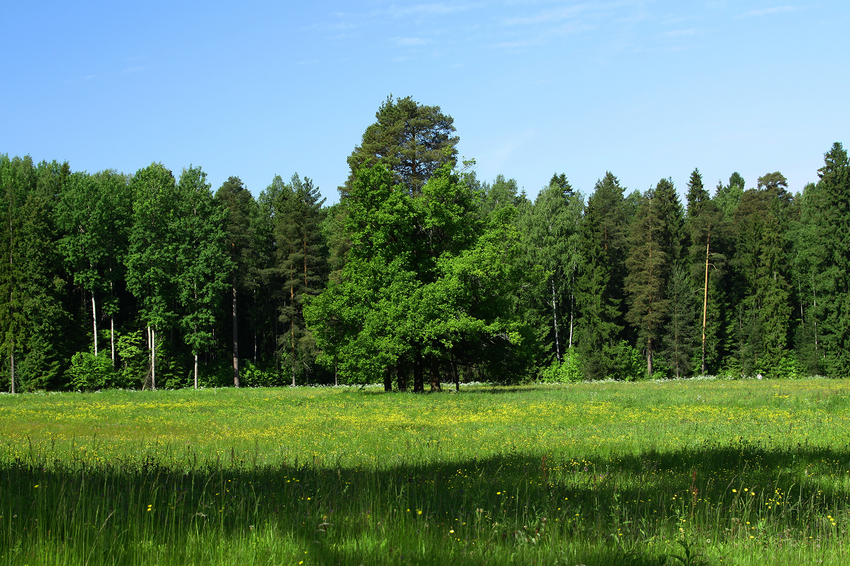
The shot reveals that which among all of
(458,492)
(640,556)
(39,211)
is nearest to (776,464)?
(458,492)

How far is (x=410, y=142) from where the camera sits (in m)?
50.2

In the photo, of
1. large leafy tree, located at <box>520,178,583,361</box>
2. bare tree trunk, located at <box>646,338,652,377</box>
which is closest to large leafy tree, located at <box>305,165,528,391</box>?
large leafy tree, located at <box>520,178,583,361</box>

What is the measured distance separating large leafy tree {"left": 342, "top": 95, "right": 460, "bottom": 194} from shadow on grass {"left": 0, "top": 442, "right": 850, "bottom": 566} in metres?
41.6

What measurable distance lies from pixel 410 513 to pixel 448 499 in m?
0.98

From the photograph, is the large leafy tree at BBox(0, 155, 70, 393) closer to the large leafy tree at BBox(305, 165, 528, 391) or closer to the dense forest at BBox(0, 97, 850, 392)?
the dense forest at BBox(0, 97, 850, 392)

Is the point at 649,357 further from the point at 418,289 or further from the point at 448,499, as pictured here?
the point at 448,499

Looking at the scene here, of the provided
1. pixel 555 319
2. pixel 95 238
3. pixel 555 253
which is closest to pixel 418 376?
pixel 555 253

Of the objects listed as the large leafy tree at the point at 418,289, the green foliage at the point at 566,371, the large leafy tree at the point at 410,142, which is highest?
the large leafy tree at the point at 410,142

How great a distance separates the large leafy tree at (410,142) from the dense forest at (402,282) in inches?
7.2

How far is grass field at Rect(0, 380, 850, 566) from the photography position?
5.35 m

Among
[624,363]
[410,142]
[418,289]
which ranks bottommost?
[624,363]

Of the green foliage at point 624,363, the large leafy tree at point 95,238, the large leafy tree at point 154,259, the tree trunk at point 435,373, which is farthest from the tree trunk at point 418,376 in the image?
the green foliage at point 624,363

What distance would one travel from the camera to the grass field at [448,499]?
17.6ft

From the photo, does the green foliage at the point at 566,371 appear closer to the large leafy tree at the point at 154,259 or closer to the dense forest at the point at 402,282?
the dense forest at the point at 402,282
